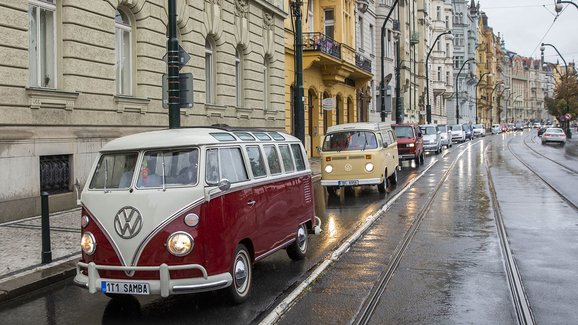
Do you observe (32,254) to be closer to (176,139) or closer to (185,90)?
(176,139)

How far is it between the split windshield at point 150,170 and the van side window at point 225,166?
163mm

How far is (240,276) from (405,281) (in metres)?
2.14

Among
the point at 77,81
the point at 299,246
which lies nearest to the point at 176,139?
the point at 299,246

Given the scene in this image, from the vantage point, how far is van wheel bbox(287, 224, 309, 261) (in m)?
8.47

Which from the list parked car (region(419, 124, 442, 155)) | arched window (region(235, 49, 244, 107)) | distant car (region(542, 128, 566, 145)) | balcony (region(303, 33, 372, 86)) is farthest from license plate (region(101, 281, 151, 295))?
distant car (region(542, 128, 566, 145))

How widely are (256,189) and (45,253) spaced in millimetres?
3398

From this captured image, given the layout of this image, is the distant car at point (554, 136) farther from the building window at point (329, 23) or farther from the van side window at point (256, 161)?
the van side window at point (256, 161)

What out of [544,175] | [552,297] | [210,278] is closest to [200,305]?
[210,278]

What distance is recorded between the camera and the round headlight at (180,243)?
Result: 5.80 meters

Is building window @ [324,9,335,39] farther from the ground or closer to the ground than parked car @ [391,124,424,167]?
farther from the ground

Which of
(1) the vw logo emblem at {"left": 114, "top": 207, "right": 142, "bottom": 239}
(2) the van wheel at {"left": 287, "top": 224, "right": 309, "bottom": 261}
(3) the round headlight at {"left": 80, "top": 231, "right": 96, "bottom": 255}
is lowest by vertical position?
(2) the van wheel at {"left": 287, "top": 224, "right": 309, "bottom": 261}

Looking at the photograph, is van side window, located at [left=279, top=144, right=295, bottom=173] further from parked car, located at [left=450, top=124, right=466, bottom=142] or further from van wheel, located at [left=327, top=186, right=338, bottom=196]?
parked car, located at [left=450, top=124, right=466, bottom=142]

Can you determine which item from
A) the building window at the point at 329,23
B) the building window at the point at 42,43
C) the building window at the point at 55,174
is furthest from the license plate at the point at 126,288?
the building window at the point at 329,23

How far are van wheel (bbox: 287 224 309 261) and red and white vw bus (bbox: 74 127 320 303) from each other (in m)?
1.38
